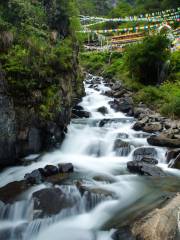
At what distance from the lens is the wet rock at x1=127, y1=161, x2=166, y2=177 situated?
1496 centimetres

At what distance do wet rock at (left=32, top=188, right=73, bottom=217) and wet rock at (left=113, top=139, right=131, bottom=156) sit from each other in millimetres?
6467

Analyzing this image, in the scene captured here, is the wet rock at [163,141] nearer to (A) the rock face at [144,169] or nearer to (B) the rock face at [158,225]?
(A) the rock face at [144,169]

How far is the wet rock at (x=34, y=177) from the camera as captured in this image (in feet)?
44.6

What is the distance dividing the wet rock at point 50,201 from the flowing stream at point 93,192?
201 mm

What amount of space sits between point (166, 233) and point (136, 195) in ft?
13.0

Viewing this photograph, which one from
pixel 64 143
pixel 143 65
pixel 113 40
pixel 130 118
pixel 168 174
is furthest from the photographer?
pixel 113 40

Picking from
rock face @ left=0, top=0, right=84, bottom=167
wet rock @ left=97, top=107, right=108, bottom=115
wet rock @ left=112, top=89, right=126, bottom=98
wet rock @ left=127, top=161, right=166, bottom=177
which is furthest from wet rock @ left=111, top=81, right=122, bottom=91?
wet rock @ left=127, top=161, right=166, bottom=177

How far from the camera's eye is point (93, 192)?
12.6 m

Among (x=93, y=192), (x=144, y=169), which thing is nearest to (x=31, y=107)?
→ (x=93, y=192)

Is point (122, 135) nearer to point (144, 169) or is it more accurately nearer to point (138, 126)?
point (138, 126)

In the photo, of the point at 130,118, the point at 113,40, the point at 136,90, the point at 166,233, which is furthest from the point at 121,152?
the point at 113,40

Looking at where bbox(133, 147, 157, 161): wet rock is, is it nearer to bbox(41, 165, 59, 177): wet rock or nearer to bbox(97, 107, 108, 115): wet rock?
bbox(41, 165, 59, 177): wet rock

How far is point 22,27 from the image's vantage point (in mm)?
18234

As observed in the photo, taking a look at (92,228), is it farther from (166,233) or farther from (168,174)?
(168,174)
